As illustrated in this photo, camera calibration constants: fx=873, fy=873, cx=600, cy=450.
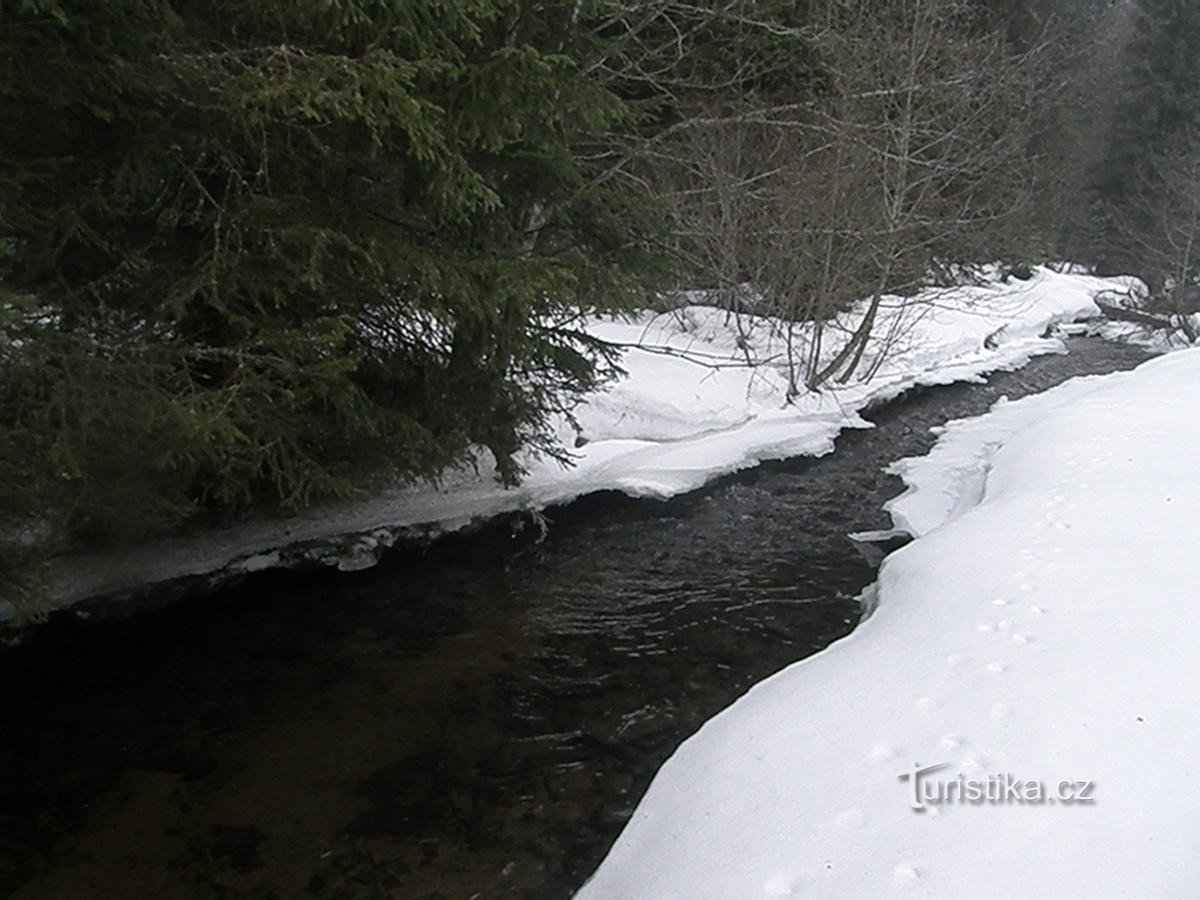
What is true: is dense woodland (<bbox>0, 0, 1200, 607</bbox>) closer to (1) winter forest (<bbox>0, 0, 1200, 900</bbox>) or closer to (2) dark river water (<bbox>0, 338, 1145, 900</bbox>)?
(1) winter forest (<bbox>0, 0, 1200, 900</bbox>)

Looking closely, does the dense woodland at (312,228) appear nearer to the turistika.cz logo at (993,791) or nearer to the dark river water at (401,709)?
the dark river water at (401,709)

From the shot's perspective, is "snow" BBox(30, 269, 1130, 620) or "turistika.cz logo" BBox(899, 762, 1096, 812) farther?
"snow" BBox(30, 269, 1130, 620)

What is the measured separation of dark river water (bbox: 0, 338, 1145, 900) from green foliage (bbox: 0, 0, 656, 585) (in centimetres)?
105

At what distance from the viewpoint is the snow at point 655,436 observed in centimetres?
715

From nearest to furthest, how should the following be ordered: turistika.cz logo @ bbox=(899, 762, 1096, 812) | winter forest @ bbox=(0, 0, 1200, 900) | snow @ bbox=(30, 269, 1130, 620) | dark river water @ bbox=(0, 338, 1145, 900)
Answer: turistika.cz logo @ bbox=(899, 762, 1096, 812)
winter forest @ bbox=(0, 0, 1200, 900)
dark river water @ bbox=(0, 338, 1145, 900)
snow @ bbox=(30, 269, 1130, 620)

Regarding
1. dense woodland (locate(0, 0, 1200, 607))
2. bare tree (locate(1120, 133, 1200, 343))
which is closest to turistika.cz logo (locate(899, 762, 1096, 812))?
dense woodland (locate(0, 0, 1200, 607))

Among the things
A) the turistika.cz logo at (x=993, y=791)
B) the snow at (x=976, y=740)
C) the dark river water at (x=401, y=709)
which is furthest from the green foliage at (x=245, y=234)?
the turistika.cz logo at (x=993, y=791)

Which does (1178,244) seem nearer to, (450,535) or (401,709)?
(450,535)

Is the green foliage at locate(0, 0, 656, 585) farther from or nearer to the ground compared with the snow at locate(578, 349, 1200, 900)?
farther from the ground

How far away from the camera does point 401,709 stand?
5.28 m

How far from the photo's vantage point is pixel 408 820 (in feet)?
14.2

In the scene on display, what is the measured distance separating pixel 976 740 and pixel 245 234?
4.80 metres

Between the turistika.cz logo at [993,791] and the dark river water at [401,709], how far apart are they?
1.52 m

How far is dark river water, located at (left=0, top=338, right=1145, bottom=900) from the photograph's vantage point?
4066mm
